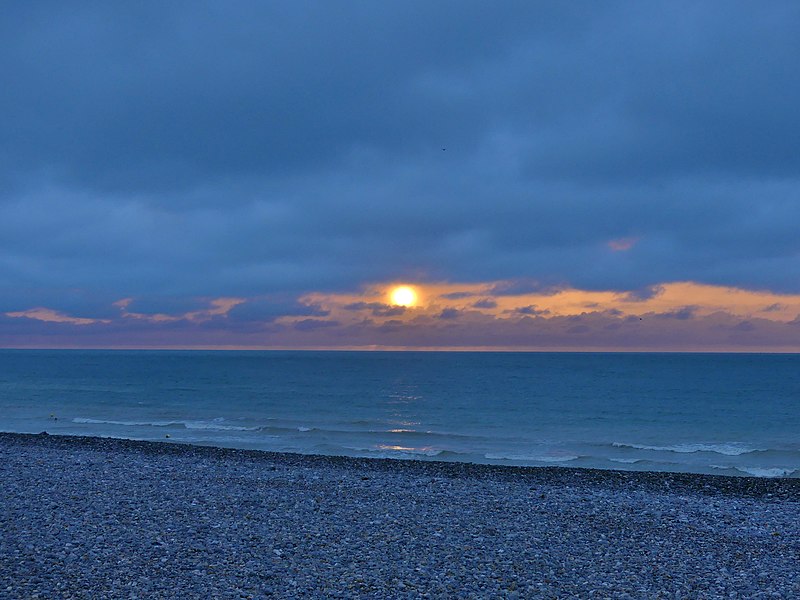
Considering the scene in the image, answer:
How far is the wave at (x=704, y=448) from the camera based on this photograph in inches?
1267

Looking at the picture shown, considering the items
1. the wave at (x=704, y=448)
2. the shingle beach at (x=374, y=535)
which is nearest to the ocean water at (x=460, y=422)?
the wave at (x=704, y=448)

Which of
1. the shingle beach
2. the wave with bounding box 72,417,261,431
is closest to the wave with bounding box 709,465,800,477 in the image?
the shingle beach

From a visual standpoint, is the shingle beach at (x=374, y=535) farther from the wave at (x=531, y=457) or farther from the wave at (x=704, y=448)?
the wave at (x=704, y=448)

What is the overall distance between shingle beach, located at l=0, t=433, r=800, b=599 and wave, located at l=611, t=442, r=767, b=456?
12834 mm

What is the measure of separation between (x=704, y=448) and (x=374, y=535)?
87.8 feet

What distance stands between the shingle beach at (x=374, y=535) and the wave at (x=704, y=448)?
12.8 meters

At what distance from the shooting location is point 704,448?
3341cm

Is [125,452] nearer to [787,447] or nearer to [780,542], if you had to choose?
[780,542]

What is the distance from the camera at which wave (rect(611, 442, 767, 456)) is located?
32.2 m

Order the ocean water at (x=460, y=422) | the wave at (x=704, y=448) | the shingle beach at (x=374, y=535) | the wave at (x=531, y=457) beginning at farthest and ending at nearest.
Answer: the wave at (x=704, y=448)
the ocean water at (x=460, y=422)
the wave at (x=531, y=457)
the shingle beach at (x=374, y=535)

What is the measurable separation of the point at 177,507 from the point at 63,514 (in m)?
2.23

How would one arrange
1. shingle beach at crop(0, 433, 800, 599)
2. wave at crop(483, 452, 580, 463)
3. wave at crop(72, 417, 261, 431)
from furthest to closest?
wave at crop(72, 417, 261, 431) < wave at crop(483, 452, 580, 463) < shingle beach at crop(0, 433, 800, 599)

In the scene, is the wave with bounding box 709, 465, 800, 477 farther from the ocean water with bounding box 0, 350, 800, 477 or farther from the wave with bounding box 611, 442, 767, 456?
the wave with bounding box 611, 442, 767, 456

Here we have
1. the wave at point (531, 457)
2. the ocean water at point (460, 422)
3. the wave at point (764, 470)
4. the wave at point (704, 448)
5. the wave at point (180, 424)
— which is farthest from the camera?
the wave at point (180, 424)
